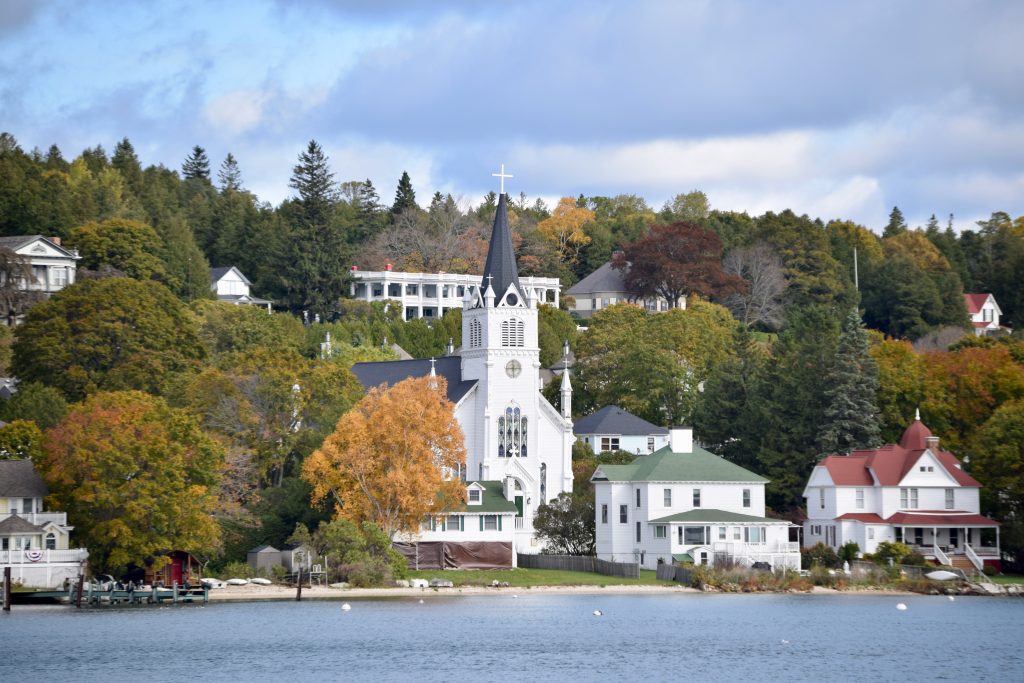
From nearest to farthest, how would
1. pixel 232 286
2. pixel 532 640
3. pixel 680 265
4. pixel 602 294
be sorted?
pixel 532 640, pixel 680 265, pixel 232 286, pixel 602 294

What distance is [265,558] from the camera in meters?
85.8

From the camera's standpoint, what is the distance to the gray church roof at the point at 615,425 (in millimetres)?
110312

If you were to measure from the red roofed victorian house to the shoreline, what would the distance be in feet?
19.2

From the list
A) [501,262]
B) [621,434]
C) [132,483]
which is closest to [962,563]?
[621,434]

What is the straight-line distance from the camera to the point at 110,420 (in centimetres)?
7919

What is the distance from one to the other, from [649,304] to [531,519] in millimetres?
62099

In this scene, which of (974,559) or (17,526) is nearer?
(17,526)

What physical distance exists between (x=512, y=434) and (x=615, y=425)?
12.8 m

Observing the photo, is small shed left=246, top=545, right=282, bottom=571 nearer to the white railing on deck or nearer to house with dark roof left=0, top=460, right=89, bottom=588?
house with dark roof left=0, top=460, right=89, bottom=588

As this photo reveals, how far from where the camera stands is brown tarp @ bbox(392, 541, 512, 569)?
9031 centimetres

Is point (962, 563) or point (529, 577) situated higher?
point (962, 563)

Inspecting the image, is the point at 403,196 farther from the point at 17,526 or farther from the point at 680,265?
the point at 17,526

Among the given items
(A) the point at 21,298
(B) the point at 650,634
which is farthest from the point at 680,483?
(A) the point at 21,298

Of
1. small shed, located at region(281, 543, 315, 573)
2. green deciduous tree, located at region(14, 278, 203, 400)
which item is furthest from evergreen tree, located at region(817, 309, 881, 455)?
green deciduous tree, located at region(14, 278, 203, 400)
